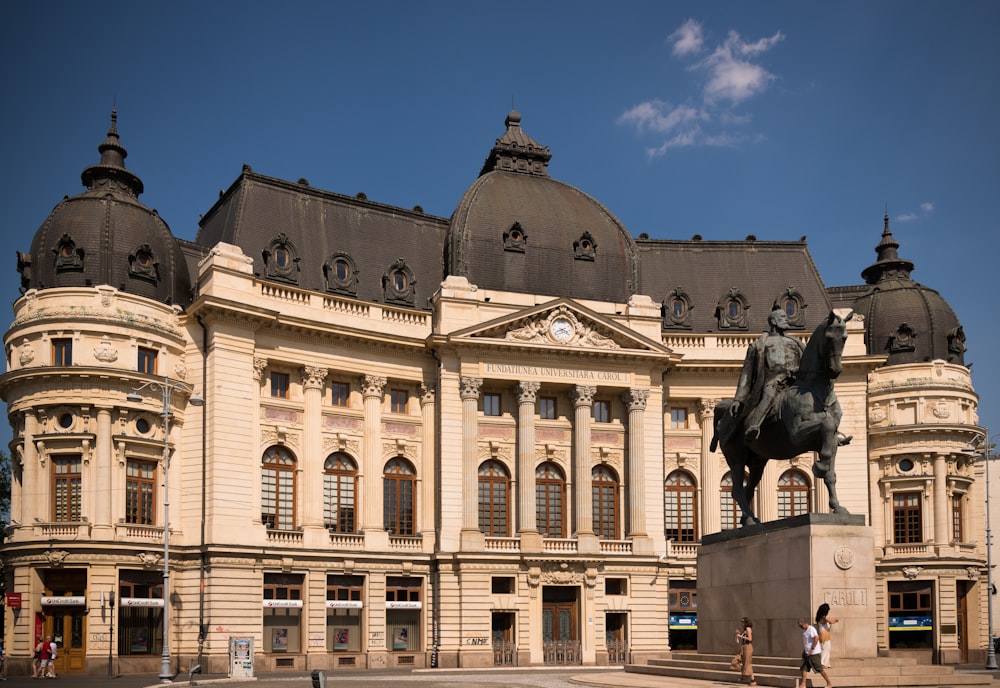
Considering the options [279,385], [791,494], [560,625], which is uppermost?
[279,385]

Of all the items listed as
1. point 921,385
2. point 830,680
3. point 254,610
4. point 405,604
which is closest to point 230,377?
point 254,610

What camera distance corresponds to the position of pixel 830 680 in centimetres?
2831

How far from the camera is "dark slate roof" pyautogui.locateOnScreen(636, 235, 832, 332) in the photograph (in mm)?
74562

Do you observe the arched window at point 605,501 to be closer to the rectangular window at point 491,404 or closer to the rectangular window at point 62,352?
the rectangular window at point 491,404

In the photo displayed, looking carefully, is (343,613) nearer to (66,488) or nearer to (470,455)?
(470,455)

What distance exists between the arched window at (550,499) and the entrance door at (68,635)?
24.3 meters

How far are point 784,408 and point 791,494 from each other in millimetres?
40330

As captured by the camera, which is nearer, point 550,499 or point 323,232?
point 323,232

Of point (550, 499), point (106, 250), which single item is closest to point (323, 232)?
point (106, 250)

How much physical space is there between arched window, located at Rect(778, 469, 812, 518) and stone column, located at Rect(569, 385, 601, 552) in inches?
477

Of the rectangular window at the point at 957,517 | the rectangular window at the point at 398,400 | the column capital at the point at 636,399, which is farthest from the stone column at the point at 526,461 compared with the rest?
the rectangular window at the point at 957,517

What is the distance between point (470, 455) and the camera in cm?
6456

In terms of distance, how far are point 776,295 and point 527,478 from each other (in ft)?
70.7

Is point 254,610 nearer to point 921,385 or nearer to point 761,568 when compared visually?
point 761,568
